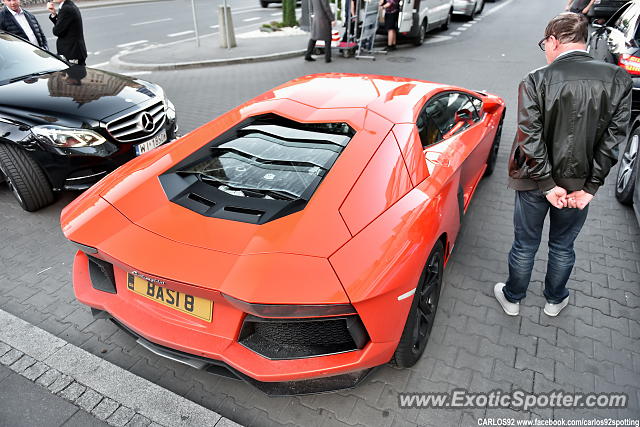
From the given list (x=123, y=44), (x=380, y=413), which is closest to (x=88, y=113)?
(x=380, y=413)

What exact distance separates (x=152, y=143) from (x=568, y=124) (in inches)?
150

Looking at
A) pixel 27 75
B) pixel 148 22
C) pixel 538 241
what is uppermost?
pixel 27 75

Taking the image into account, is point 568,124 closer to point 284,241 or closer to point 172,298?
point 284,241

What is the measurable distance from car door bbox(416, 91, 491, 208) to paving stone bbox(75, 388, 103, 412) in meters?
2.33

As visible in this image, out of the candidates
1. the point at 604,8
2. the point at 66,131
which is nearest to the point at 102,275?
the point at 66,131

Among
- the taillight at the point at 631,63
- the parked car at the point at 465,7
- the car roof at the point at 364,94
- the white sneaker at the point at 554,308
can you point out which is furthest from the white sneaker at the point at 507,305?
the parked car at the point at 465,7

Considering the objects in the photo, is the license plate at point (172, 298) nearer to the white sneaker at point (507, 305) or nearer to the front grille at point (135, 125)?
the white sneaker at point (507, 305)

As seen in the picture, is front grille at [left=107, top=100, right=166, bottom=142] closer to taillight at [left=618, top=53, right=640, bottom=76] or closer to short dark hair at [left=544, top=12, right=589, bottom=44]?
short dark hair at [left=544, top=12, right=589, bottom=44]

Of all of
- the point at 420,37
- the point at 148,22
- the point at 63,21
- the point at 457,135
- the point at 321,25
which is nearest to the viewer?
the point at 457,135

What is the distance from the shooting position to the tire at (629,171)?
4.09 meters

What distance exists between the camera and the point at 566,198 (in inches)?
96.4

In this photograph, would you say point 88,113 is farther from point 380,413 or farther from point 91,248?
point 380,413

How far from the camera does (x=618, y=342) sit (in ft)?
8.94

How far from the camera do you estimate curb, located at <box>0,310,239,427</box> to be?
7.39 feet
